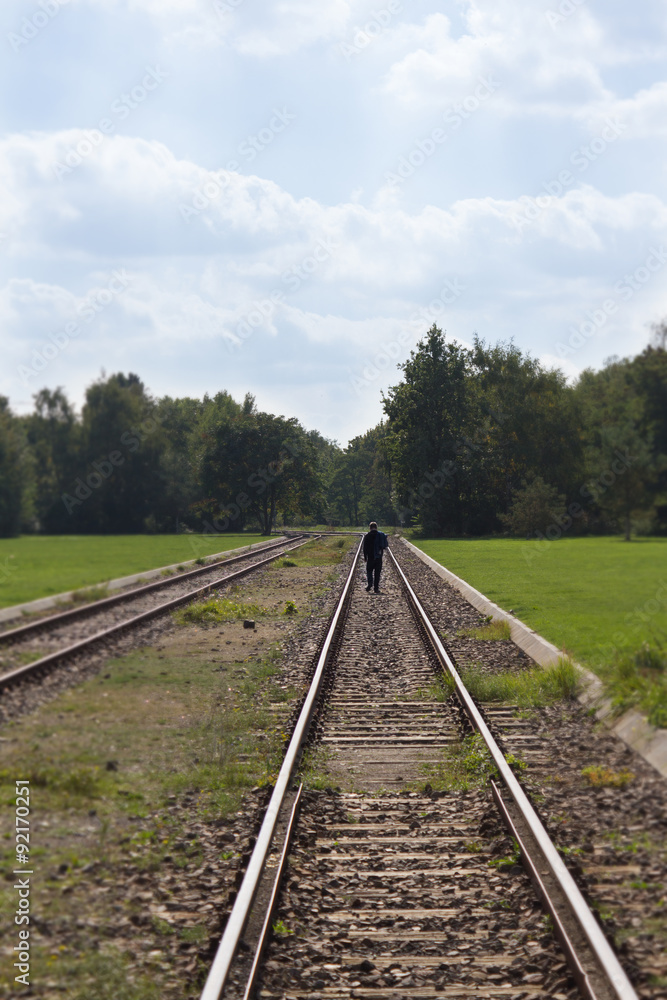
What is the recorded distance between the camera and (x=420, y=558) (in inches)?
1634

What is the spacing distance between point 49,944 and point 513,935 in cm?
262

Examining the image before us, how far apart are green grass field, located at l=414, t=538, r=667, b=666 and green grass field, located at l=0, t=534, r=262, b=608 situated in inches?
487

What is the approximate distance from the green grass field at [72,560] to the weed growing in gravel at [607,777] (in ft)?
50.9

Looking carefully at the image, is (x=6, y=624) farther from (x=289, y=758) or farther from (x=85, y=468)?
(x=289, y=758)

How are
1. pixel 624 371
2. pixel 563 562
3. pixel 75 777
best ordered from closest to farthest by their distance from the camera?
pixel 75 777
pixel 624 371
pixel 563 562

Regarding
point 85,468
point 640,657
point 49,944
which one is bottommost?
point 49,944

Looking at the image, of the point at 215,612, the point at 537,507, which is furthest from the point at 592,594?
the point at 537,507

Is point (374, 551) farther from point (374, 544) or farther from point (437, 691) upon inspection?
point (437, 691)

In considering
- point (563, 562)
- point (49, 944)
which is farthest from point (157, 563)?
point (49, 944)

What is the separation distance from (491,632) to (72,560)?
971 inches

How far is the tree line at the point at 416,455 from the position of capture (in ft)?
38.4

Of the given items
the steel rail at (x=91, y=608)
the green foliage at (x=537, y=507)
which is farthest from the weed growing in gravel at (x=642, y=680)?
the green foliage at (x=537, y=507)

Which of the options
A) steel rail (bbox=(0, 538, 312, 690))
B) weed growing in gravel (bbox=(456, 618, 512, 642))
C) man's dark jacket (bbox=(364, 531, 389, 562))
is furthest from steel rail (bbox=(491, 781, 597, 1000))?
man's dark jacket (bbox=(364, 531, 389, 562))

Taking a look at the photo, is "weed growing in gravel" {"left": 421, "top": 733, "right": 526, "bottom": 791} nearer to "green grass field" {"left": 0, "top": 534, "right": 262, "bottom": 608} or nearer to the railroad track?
A: the railroad track
